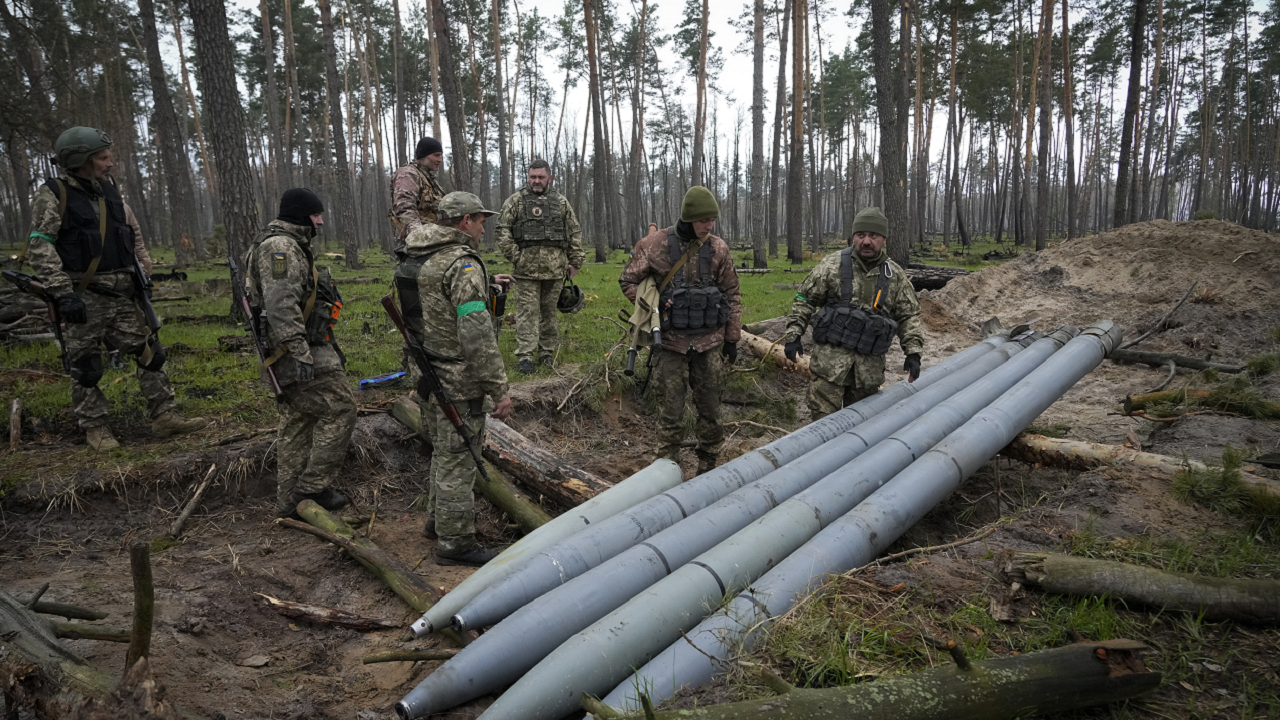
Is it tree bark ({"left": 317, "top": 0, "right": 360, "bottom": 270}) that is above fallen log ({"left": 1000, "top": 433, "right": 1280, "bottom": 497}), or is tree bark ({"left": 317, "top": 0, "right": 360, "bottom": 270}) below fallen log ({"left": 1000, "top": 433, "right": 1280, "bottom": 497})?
above

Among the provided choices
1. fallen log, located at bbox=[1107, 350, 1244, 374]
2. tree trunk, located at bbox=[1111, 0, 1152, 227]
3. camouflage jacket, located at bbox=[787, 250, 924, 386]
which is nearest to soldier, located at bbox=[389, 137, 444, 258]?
camouflage jacket, located at bbox=[787, 250, 924, 386]

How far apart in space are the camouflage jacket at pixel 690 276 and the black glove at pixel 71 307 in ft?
13.5

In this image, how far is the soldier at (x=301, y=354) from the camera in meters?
4.29

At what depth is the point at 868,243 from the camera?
5.26 meters

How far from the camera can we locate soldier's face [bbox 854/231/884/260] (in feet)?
17.2

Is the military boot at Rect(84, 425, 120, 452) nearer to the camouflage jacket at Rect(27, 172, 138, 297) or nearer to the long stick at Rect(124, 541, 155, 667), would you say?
the camouflage jacket at Rect(27, 172, 138, 297)

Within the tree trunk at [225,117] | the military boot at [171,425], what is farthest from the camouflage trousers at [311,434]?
the tree trunk at [225,117]

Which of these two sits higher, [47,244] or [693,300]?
[47,244]

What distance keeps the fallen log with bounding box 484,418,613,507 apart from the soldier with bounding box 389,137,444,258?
2.63m

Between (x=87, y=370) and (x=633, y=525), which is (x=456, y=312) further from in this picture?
(x=87, y=370)

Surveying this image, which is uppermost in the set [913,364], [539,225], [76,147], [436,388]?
[76,147]

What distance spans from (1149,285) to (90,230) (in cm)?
1469

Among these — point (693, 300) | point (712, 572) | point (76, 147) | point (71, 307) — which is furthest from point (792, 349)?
point (76, 147)

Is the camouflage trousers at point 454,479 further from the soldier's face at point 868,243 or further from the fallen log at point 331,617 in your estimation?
the soldier's face at point 868,243
